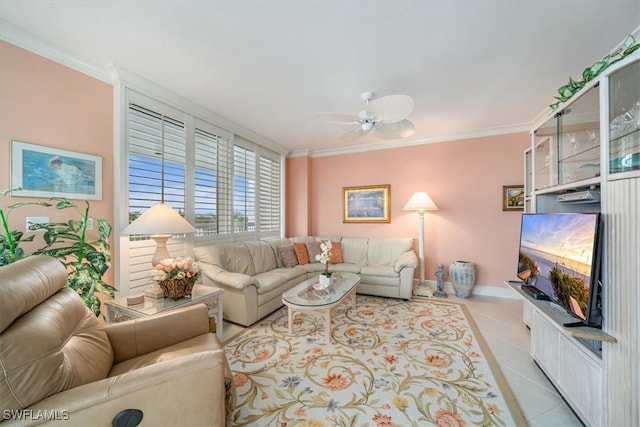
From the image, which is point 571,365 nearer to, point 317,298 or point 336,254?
point 317,298

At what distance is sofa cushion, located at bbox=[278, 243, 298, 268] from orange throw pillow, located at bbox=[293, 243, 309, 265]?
55mm

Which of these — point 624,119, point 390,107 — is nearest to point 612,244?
point 624,119

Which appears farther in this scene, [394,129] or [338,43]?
[394,129]

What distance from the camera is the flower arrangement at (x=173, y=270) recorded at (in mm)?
2074

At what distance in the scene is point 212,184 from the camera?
3389mm

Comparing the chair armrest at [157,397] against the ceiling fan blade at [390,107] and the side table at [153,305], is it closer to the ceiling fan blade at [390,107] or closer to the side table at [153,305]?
the side table at [153,305]

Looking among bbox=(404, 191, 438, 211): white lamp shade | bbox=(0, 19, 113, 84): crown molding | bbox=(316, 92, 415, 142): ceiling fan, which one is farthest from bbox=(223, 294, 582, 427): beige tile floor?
bbox=(0, 19, 113, 84): crown molding

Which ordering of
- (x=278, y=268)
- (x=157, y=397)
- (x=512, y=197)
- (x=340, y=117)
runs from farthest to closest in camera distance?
(x=278, y=268) → (x=512, y=197) → (x=340, y=117) → (x=157, y=397)

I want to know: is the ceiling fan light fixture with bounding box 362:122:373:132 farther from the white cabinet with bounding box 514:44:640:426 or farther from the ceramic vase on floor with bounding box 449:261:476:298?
the ceramic vase on floor with bounding box 449:261:476:298

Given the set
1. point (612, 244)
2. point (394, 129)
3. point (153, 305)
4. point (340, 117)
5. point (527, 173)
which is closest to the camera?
point (612, 244)

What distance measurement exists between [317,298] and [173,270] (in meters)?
1.38

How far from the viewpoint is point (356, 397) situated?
170 cm

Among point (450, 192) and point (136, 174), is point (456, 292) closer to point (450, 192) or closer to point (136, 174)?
point (450, 192)

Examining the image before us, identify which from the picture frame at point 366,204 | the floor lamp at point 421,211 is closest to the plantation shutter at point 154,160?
the picture frame at point 366,204
